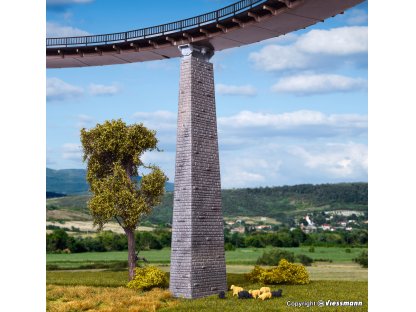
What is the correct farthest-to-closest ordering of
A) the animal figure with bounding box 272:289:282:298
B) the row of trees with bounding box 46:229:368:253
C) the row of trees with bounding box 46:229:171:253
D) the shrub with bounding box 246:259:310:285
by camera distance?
the row of trees with bounding box 46:229:368:253
the row of trees with bounding box 46:229:171:253
the shrub with bounding box 246:259:310:285
the animal figure with bounding box 272:289:282:298

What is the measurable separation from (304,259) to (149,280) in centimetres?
1570

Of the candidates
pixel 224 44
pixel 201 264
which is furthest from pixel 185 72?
pixel 201 264

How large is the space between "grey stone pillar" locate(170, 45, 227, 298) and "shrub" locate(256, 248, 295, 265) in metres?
12.0

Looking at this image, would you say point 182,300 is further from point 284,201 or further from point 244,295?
point 284,201

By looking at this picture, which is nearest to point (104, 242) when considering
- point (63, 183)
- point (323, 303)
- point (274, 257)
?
point (274, 257)

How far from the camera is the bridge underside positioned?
2494 centimetres

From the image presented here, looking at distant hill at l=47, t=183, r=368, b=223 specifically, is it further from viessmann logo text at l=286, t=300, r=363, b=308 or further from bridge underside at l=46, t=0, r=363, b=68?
viessmann logo text at l=286, t=300, r=363, b=308

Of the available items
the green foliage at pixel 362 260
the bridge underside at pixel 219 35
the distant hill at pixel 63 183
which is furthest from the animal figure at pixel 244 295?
the distant hill at pixel 63 183

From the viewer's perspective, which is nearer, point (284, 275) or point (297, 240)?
point (284, 275)

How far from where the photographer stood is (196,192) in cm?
2758

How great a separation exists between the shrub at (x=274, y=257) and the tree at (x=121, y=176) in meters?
10.1

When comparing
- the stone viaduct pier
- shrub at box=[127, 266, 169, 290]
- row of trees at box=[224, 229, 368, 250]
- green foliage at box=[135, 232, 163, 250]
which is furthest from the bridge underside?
row of trees at box=[224, 229, 368, 250]
